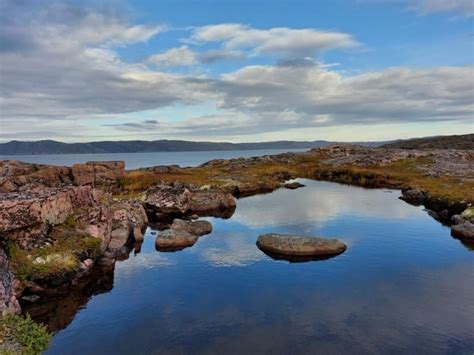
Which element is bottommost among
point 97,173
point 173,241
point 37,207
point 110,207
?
point 173,241

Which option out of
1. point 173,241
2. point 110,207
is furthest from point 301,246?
point 110,207

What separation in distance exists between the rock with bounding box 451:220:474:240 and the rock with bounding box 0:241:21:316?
132ft

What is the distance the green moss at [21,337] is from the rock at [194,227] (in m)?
24.8

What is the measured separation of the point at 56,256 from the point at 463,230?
127ft

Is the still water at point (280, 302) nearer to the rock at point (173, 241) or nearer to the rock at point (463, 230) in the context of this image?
the rock at point (173, 241)

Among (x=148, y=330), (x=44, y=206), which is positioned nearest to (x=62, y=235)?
(x=44, y=206)

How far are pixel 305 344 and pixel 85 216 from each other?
2337 centimetres

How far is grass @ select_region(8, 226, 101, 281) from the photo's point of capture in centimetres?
2731

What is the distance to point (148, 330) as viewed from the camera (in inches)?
870

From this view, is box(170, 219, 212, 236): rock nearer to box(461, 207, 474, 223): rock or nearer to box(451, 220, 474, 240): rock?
box(451, 220, 474, 240): rock

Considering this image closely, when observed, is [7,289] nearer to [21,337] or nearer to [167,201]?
[21,337]

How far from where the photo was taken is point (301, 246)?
3591 centimetres

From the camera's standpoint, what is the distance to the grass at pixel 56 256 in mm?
27312

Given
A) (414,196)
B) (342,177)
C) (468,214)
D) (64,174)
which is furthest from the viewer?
(342,177)
